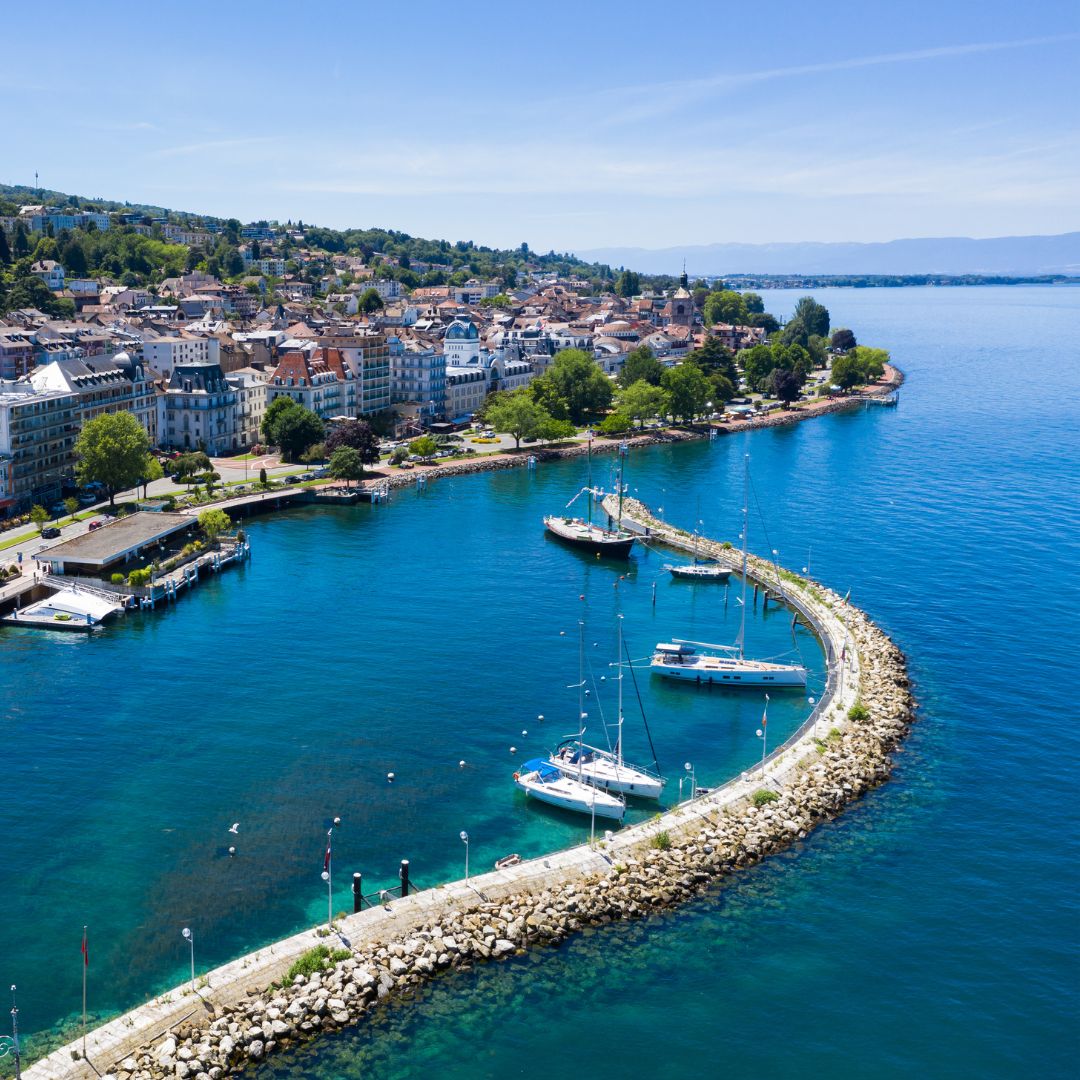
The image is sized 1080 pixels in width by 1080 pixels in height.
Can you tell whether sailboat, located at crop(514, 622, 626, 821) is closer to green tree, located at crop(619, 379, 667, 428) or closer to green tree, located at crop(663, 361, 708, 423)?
green tree, located at crop(619, 379, 667, 428)

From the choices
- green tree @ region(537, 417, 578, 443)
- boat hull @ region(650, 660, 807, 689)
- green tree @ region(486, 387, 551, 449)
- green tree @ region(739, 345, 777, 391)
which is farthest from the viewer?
green tree @ region(739, 345, 777, 391)

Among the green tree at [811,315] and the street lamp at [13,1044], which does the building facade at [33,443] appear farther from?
the green tree at [811,315]

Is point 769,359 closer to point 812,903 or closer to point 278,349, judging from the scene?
point 278,349

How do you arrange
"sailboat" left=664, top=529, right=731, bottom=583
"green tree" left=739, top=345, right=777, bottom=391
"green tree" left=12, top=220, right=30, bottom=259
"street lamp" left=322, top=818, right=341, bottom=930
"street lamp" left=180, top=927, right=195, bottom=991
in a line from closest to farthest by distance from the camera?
"street lamp" left=180, top=927, right=195, bottom=991
"street lamp" left=322, top=818, right=341, bottom=930
"sailboat" left=664, top=529, right=731, bottom=583
"green tree" left=739, top=345, right=777, bottom=391
"green tree" left=12, top=220, right=30, bottom=259

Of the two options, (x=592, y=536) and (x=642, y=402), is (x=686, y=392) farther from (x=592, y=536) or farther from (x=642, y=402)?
(x=592, y=536)

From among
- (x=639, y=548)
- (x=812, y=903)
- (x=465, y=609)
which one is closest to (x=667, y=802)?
(x=812, y=903)

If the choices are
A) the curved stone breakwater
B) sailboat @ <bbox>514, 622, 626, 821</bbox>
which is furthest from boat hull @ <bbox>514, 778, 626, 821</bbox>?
the curved stone breakwater

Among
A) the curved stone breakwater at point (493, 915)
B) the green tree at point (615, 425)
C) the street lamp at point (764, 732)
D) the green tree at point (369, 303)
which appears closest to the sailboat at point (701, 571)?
the street lamp at point (764, 732)

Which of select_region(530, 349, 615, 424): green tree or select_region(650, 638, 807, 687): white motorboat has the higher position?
select_region(530, 349, 615, 424): green tree

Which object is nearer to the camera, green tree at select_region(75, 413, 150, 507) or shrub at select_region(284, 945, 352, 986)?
shrub at select_region(284, 945, 352, 986)
